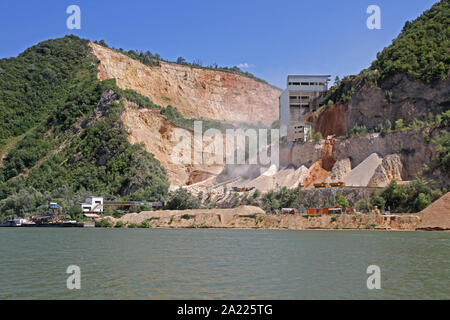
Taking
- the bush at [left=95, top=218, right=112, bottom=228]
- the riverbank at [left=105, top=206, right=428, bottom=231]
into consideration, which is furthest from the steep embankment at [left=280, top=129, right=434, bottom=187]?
the bush at [left=95, top=218, right=112, bottom=228]

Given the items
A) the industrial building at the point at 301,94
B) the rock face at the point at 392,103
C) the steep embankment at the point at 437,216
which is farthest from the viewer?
the industrial building at the point at 301,94

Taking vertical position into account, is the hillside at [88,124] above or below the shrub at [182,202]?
above

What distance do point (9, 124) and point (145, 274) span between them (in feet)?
374

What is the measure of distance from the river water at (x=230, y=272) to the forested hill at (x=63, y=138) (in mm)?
60198

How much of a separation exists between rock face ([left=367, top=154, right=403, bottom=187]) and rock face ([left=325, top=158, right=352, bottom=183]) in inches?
292

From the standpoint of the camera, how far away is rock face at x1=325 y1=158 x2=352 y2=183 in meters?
81.1

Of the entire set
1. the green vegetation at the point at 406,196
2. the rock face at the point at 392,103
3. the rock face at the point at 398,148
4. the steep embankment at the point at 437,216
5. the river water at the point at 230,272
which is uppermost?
the rock face at the point at 392,103

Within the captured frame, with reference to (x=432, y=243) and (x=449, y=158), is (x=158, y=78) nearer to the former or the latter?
(x=449, y=158)

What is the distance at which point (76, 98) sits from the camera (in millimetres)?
Answer: 123125

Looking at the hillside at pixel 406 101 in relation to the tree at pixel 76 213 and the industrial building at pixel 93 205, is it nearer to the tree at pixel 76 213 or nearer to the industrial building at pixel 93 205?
the industrial building at pixel 93 205

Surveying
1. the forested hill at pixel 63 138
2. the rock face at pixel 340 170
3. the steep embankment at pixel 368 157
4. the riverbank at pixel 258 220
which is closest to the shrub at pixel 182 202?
the riverbank at pixel 258 220

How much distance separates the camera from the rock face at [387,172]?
2879 inches

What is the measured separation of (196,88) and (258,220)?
10681 cm

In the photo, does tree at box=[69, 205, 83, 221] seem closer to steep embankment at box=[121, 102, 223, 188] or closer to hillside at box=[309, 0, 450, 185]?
steep embankment at box=[121, 102, 223, 188]
